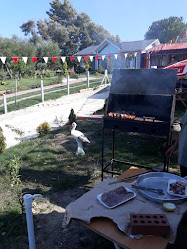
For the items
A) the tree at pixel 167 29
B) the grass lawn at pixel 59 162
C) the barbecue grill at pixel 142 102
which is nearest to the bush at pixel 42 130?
Result: the grass lawn at pixel 59 162

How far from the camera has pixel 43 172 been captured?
15.0ft

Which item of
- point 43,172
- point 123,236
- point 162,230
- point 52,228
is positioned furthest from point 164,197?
point 43,172

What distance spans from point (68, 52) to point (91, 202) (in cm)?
4953

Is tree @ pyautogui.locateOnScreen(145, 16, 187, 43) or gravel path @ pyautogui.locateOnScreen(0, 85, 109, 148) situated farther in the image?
tree @ pyautogui.locateOnScreen(145, 16, 187, 43)

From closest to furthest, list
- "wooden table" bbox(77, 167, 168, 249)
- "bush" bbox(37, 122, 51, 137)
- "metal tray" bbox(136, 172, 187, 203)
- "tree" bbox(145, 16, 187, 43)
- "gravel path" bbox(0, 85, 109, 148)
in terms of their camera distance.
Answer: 1. "wooden table" bbox(77, 167, 168, 249)
2. "metal tray" bbox(136, 172, 187, 203)
3. "bush" bbox(37, 122, 51, 137)
4. "gravel path" bbox(0, 85, 109, 148)
5. "tree" bbox(145, 16, 187, 43)

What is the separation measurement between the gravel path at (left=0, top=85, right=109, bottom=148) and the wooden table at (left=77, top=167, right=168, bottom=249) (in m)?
5.03

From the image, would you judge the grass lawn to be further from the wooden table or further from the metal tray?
the metal tray

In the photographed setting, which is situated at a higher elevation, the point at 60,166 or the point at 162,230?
the point at 162,230

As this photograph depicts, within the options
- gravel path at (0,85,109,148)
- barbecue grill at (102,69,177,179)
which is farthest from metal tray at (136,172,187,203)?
gravel path at (0,85,109,148)

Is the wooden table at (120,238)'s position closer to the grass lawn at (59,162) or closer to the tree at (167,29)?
the grass lawn at (59,162)

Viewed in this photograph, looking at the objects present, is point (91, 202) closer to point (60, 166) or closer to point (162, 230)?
point (162, 230)

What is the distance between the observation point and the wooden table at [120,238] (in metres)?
1.73

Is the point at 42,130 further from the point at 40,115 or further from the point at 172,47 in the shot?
the point at 172,47

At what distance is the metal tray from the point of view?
212 centimetres
